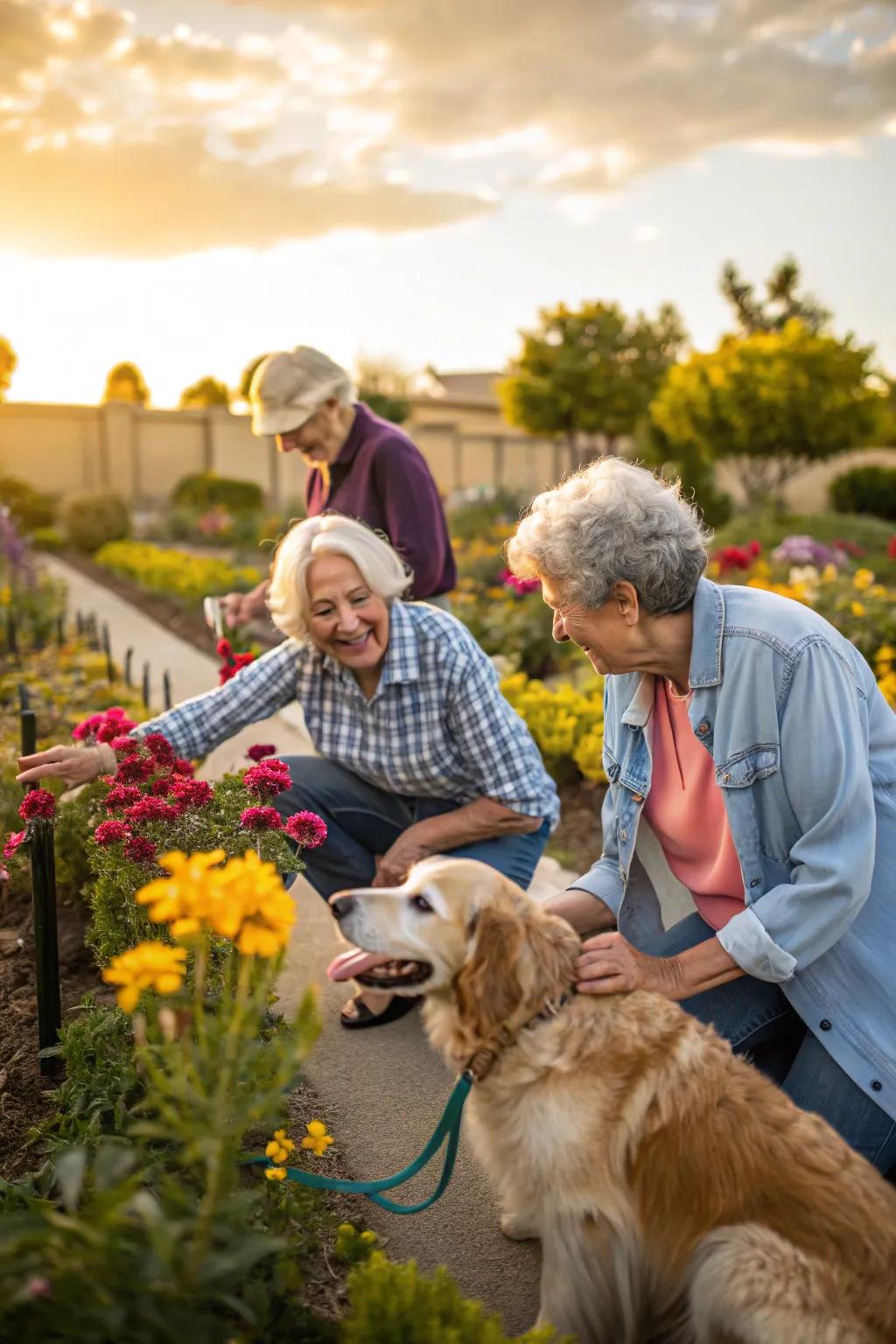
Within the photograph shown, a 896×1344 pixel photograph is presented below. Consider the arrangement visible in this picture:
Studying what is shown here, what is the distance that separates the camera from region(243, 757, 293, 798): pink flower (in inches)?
120

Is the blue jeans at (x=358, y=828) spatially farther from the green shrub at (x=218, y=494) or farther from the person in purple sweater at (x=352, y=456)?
the green shrub at (x=218, y=494)

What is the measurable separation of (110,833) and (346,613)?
1.21 meters

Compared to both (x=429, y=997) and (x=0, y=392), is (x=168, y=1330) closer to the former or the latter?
(x=429, y=997)

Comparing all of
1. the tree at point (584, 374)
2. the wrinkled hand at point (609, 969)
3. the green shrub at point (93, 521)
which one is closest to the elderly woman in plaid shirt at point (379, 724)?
the wrinkled hand at point (609, 969)

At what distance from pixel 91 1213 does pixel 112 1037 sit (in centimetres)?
138

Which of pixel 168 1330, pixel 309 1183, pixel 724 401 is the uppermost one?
pixel 724 401

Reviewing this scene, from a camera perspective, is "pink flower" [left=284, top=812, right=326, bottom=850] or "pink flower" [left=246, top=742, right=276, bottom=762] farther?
"pink flower" [left=246, top=742, right=276, bottom=762]

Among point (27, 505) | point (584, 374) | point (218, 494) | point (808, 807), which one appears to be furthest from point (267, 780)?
point (584, 374)

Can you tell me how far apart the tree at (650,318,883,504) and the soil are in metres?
23.4

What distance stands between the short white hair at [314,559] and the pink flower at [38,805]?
1124mm

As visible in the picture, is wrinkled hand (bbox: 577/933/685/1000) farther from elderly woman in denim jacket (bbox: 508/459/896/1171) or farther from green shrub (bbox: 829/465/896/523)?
green shrub (bbox: 829/465/896/523)

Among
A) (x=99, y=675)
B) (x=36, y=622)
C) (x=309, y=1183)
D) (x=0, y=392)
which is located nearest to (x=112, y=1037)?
(x=309, y=1183)

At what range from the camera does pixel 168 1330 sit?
4.96 ft

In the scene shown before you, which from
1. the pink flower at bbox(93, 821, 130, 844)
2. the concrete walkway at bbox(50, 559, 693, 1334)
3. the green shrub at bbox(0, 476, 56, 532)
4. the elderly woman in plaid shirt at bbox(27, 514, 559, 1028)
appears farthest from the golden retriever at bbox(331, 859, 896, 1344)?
the green shrub at bbox(0, 476, 56, 532)
